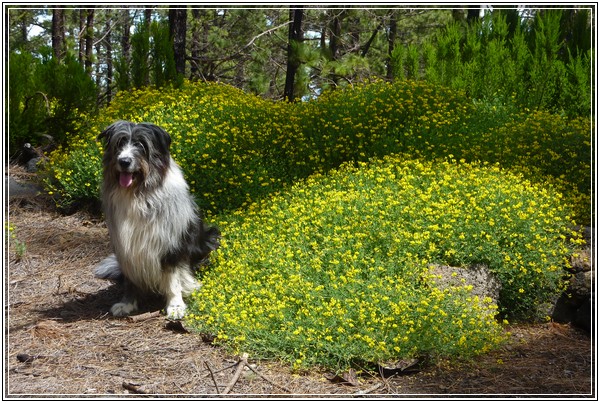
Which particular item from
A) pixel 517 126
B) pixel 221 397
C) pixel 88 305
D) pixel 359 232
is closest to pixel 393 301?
pixel 359 232

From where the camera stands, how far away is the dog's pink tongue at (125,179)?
4473 mm

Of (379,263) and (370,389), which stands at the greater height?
(379,263)

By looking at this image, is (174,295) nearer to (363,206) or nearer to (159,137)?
(159,137)

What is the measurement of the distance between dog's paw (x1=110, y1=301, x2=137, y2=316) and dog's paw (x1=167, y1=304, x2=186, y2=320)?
0.32 m

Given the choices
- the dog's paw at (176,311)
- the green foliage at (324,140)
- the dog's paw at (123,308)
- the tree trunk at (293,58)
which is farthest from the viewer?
the tree trunk at (293,58)

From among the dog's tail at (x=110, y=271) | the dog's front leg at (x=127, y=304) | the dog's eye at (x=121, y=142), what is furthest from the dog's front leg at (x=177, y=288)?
the dog's eye at (x=121, y=142)

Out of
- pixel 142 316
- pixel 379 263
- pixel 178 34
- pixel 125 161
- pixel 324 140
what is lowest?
pixel 142 316

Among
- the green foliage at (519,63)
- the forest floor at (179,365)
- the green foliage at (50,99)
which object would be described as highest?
the green foliage at (519,63)

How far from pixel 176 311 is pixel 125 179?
103 cm

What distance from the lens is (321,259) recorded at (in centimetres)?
489

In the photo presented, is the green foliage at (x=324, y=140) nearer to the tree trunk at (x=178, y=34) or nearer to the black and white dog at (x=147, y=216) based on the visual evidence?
the black and white dog at (x=147, y=216)

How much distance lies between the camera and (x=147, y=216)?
4629 millimetres

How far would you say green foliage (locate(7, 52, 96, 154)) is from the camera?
29.5 ft

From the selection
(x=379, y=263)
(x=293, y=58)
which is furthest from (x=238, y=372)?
(x=293, y=58)
